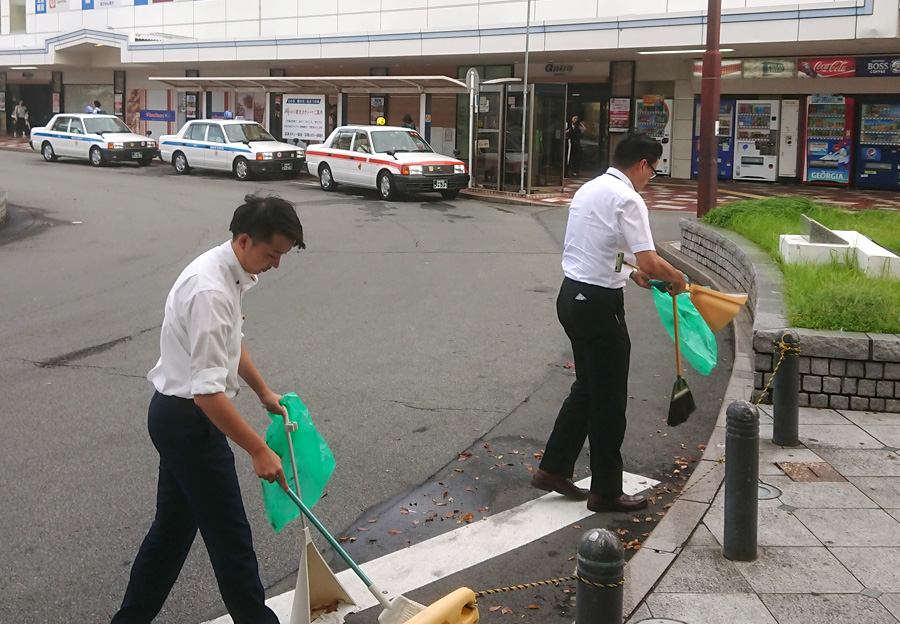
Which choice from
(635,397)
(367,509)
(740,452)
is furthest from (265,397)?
(635,397)

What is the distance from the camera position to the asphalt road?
15.6 ft

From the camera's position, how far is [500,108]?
23500 millimetres

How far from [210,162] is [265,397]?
25.0 meters

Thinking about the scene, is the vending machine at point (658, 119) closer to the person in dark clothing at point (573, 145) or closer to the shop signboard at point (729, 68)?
the person in dark clothing at point (573, 145)

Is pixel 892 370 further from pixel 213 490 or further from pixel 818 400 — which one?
pixel 213 490

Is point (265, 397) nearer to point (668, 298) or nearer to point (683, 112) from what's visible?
point (668, 298)

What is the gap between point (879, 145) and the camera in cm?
2489

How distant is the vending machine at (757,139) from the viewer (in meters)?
26.4

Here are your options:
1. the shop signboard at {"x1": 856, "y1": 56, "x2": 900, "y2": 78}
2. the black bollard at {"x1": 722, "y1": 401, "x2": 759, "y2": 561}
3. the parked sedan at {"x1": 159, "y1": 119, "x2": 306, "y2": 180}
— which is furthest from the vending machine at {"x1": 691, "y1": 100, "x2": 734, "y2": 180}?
the black bollard at {"x1": 722, "y1": 401, "x2": 759, "y2": 561}

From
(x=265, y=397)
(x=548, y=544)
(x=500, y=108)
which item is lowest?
(x=548, y=544)

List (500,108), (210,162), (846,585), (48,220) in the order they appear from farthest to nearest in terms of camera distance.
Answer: (210,162)
(500,108)
(48,220)
(846,585)

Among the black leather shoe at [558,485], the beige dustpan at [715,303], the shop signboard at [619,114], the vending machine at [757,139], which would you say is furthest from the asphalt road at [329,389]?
the shop signboard at [619,114]

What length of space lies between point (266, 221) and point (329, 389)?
424cm

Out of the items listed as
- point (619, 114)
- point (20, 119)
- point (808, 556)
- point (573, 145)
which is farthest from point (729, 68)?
point (20, 119)
